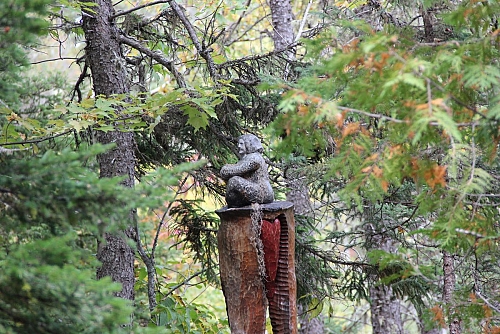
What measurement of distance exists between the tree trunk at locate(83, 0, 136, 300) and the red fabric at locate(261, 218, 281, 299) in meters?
1.73

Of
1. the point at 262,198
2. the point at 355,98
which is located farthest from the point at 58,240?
the point at 262,198

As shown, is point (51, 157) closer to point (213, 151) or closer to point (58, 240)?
point (58, 240)

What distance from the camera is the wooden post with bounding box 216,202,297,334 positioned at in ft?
17.7

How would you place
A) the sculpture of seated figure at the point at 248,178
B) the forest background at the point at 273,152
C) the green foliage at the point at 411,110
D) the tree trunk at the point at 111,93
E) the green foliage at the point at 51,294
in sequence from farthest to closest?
the tree trunk at the point at 111,93
the sculpture of seated figure at the point at 248,178
the green foliage at the point at 411,110
the forest background at the point at 273,152
the green foliage at the point at 51,294

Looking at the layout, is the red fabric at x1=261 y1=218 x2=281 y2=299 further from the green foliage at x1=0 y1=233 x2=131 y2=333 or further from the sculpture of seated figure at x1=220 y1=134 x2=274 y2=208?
the green foliage at x1=0 y1=233 x2=131 y2=333

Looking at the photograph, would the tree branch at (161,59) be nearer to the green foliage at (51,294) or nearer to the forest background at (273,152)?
the forest background at (273,152)

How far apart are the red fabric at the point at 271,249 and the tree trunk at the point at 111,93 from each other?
1.73 m

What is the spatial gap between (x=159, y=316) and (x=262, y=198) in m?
2.22

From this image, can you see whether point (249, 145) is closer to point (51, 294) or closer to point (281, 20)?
point (51, 294)

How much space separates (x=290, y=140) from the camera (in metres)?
4.38

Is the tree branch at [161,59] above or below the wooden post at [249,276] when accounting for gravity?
above

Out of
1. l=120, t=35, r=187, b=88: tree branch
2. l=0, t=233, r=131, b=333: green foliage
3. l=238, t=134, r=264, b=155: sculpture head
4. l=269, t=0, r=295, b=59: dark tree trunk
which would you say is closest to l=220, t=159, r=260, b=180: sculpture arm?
l=238, t=134, r=264, b=155: sculpture head

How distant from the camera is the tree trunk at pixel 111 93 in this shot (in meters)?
6.38

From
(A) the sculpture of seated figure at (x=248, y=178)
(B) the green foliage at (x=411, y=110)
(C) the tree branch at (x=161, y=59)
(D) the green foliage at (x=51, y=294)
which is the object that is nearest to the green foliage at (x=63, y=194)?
(D) the green foliage at (x=51, y=294)
